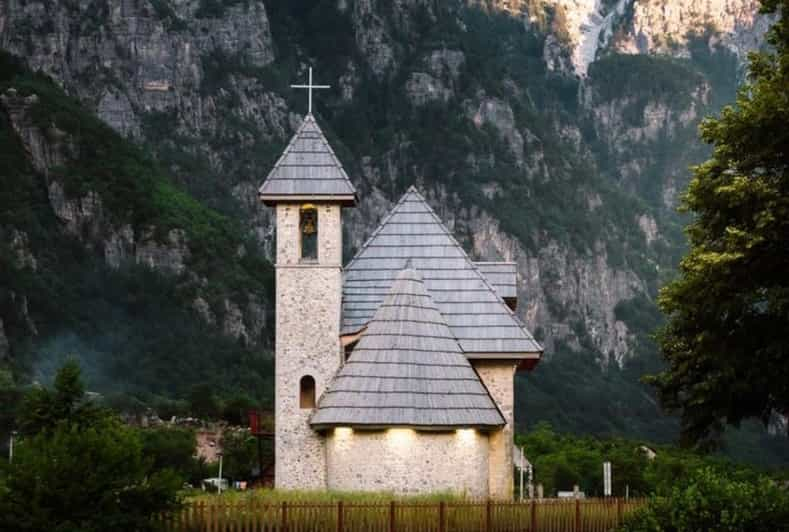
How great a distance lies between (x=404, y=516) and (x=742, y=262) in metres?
8.16

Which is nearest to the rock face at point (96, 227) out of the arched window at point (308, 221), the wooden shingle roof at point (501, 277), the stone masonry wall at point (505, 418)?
the wooden shingle roof at point (501, 277)

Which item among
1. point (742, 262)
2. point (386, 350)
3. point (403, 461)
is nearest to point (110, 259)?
point (386, 350)

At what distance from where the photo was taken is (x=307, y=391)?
39.7 m

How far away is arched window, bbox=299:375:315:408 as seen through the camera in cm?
3928

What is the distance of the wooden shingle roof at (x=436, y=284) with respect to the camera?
39781 millimetres

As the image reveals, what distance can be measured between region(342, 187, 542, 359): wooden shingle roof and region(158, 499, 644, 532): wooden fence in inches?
308

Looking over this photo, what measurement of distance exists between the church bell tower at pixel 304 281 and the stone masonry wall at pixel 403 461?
105 inches

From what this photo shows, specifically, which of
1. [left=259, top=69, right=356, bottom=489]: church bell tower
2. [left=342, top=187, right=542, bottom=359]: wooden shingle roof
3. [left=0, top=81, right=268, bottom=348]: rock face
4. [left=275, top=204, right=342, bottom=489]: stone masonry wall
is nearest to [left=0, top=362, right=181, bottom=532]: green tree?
[left=275, top=204, right=342, bottom=489]: stone masonry wall

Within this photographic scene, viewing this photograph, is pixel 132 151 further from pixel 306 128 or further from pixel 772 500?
pixel 772 500

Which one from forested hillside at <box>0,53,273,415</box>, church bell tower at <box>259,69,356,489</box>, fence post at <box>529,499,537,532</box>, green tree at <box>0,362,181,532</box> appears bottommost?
fence post at <box>529,499,537,532</box>

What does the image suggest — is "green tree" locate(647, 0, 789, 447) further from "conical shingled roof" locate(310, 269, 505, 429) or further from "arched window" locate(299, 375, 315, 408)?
"arched window" locate(299, 375, 315, 408)

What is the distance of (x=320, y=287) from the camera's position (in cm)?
3975

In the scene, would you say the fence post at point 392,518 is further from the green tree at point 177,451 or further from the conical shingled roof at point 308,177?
the green tree at point 177,451

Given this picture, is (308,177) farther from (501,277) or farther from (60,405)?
(60,405)
